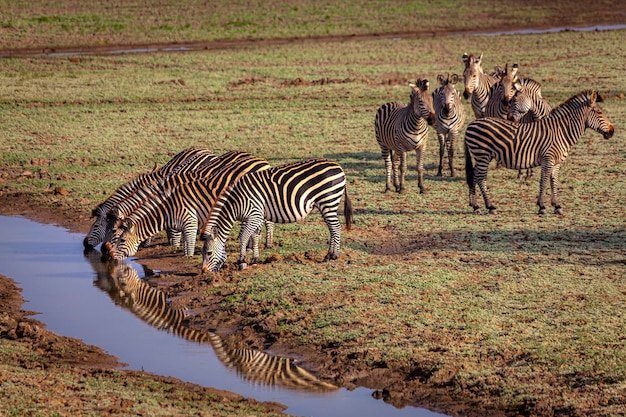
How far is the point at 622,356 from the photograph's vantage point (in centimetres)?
1010

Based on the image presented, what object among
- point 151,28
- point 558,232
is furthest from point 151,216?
point 151,28

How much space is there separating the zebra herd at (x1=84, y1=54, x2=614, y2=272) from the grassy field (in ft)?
2.15

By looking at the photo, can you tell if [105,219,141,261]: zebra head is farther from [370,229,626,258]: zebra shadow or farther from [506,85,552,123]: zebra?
[506,85,552,123]: zebra

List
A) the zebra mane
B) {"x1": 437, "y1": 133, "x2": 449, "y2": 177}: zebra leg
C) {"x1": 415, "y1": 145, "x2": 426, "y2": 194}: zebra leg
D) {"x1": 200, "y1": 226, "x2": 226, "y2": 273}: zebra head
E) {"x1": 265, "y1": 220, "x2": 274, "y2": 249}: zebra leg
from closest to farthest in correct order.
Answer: {"x1": 200, "y1": 226, "x2": 226, "y2": 273}: zebra head
{"x1": 265, "y1": 220, "x2": 274, "y2": 249}: zebra leg
the zebra mane
{"x1": 415, "y1": 145, "x2": 426, "y2": 194}: zebra leg
{"x1": 437, "y1": 133, "x2": 449, "y2": 177}: zebra leg

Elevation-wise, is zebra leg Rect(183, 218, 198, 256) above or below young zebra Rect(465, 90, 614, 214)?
below

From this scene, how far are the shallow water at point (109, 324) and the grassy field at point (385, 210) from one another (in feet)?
2.96

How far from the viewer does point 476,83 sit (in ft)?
68.3

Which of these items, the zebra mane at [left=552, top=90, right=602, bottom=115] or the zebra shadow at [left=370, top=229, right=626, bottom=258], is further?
the zebra mane at [left=552, top=90, right=602, bottom=115]

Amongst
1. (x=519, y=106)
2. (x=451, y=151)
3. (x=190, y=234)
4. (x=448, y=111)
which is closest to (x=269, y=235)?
(x=190, y=234)

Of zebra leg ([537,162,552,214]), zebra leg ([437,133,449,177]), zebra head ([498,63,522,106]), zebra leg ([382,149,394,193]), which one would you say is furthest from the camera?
zebra leg ([437,133,449,177])

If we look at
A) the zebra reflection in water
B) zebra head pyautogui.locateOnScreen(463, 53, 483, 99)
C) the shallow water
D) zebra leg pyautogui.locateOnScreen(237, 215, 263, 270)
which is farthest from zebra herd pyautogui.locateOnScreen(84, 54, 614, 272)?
zebra head pyautogui.locateOnScreen(463, 53, 483, 99)

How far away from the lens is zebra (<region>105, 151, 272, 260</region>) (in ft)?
48.2

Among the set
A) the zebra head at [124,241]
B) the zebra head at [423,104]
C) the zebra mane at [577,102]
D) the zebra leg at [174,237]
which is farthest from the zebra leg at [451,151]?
the zebra head at [124,241]

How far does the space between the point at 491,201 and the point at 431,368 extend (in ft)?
26.3
